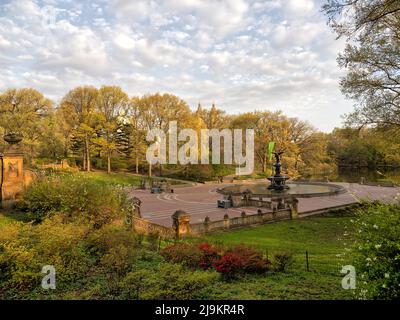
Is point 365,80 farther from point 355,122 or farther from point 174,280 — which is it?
point 174,280

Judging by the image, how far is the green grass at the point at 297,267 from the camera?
615 cm

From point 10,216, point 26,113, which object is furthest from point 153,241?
point 26,113

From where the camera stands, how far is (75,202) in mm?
11672

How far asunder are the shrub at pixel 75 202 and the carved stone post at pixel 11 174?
7.01ft

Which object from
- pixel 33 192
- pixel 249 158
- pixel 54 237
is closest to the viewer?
pixel 54 237

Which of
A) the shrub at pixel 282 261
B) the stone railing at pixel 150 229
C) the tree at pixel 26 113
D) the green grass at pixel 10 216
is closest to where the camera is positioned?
the shrub at pixel 282 261

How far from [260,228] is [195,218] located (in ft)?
15.0

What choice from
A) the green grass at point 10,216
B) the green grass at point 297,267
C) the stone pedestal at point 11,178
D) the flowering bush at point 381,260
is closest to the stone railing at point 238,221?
the green grass at point 297,267

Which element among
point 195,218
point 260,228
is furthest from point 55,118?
point 260,228

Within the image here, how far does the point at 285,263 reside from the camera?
26.5 feet

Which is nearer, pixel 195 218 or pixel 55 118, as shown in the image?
pixel 195 218

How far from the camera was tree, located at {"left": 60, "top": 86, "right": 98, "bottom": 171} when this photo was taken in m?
43.8

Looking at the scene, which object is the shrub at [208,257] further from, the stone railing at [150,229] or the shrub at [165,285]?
the stone railing at [150,229]

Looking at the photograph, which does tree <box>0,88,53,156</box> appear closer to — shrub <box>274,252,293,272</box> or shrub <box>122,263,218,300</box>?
shrub <box>122,263,218,300</box>
